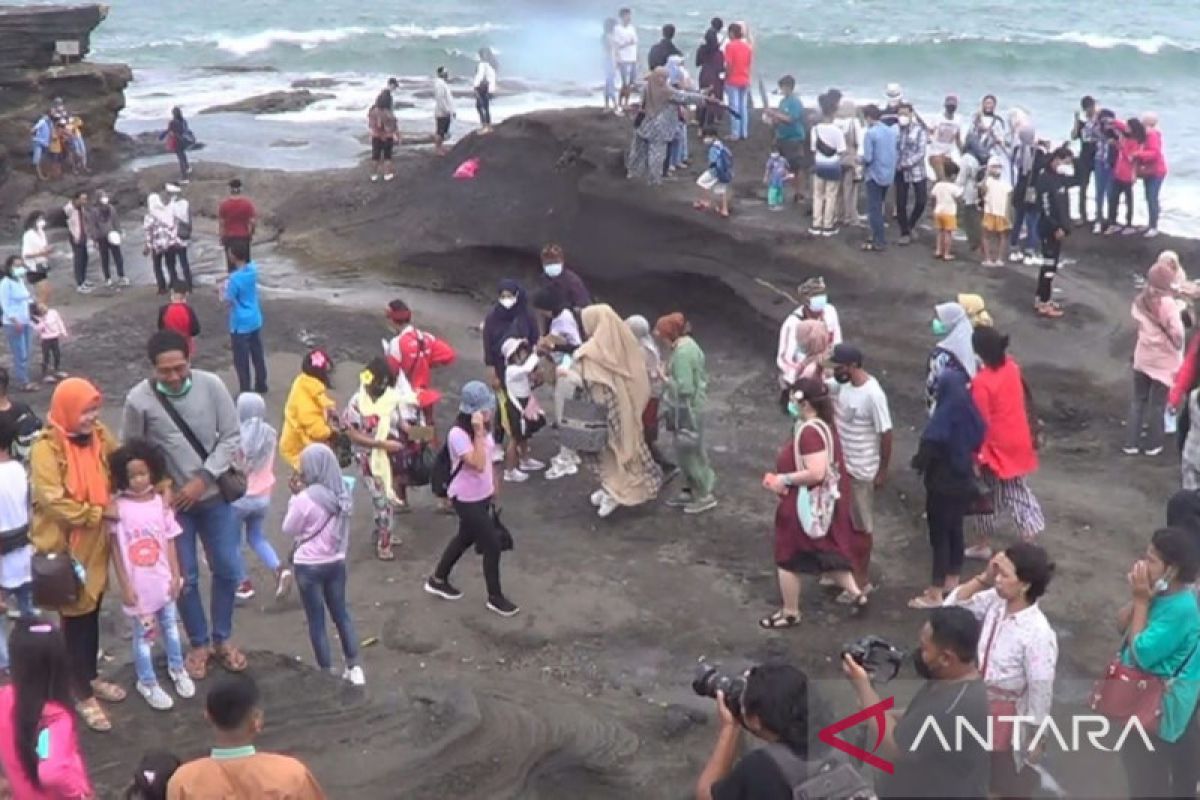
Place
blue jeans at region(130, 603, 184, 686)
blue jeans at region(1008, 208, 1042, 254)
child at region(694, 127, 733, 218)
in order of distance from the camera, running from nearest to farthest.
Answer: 1. blue jeans at region(130, 603, 184, 686)
2. blue jeans at region(1008, 208, 1042, 254)
3. child at region(694, 127, 733, 218)

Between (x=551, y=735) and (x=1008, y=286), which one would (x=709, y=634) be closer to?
(x=551, y=735)

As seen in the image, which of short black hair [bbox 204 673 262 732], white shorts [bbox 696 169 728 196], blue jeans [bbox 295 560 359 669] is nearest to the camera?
short black hair [bbox 204 673 262 732]

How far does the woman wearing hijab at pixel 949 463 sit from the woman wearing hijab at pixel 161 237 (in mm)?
11726

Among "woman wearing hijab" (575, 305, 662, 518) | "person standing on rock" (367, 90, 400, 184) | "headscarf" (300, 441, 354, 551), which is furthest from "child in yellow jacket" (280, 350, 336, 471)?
"person standing on rock" (367, 90, 400, 184)

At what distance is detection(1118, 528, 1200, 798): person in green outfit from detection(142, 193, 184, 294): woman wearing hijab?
1450 cm

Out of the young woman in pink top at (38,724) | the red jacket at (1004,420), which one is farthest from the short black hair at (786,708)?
the red jacket at (1004,420)

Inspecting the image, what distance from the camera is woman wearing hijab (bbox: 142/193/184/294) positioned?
1791 centimetres

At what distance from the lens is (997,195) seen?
53.3ft

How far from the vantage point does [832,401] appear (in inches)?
368

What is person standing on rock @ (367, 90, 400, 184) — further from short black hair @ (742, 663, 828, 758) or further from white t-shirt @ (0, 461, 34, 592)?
short black hair @ (742, 663, 828, 758)

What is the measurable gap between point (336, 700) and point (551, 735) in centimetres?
119

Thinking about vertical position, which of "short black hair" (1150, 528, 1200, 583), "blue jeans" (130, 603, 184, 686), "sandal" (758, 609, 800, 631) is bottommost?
"sandal" (758, 609, 800, 631)

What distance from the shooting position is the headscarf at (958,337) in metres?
9.53

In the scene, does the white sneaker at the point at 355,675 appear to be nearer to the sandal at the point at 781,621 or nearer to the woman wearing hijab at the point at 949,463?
the sandal at the point at 781,621
